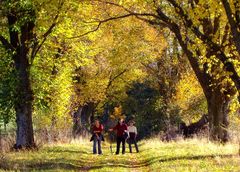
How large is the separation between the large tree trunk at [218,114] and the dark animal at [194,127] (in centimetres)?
1297

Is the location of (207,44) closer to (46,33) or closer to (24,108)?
(46,33)

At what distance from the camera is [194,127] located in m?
40.6

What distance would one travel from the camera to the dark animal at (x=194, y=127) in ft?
131

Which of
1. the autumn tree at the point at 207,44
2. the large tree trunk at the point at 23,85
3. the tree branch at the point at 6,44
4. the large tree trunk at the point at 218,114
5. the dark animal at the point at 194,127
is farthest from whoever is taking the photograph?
the dark animal at the point at 194,127

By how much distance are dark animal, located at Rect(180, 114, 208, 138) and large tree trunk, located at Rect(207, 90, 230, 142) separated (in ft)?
42.5

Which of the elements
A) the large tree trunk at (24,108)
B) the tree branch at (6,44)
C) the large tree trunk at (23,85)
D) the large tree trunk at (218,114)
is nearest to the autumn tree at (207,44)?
the large tree trunk at (218,114)

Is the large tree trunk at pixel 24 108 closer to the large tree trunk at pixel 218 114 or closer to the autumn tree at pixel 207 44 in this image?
the autumn tree at pixel 207 44

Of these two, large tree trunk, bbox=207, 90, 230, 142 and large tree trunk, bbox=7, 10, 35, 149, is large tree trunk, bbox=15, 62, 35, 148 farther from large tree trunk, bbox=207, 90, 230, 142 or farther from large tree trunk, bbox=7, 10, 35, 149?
large tree trunk, bbox=207, 90, 230, 142

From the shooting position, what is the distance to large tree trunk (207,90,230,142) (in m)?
25.6

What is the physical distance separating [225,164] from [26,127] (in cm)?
1199

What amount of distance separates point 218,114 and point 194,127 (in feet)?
48.9

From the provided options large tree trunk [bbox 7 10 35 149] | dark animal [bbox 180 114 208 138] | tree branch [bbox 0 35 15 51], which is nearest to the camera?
tree branch [bbox 0 35 15 51]

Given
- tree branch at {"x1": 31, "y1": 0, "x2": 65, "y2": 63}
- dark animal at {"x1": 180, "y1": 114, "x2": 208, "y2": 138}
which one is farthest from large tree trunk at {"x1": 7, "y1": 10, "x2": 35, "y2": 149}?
dark animal at {"x1": 180, "y1": 114, "x2": 208, "y2": 138}

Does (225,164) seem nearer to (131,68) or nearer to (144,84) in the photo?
(131,68)
